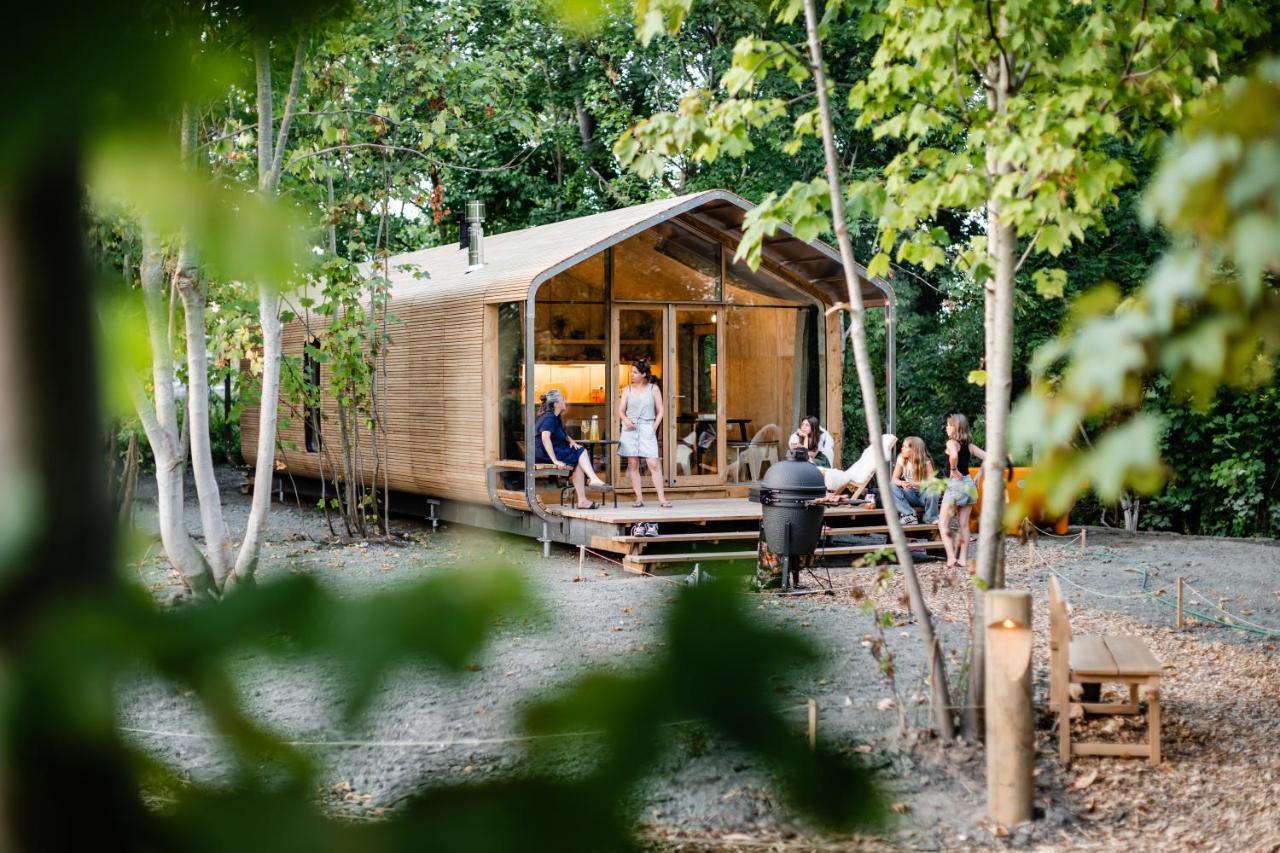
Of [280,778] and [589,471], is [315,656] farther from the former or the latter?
[589,471]

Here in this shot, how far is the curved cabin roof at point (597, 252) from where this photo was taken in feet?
39.1

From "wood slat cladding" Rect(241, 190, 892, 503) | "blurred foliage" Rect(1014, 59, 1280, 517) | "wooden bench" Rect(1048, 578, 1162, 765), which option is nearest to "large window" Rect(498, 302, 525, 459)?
"wood slat cladding" Rect(241, 190, 892, 503)

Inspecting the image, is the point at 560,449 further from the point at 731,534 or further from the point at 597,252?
the point at 597,252

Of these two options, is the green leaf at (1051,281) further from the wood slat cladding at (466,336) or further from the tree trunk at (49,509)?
the wood slat cladding at (466,336)

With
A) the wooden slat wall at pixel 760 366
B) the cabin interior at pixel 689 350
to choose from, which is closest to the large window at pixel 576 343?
the cabin interior at pixel 689 350

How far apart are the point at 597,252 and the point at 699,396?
252 centimetres

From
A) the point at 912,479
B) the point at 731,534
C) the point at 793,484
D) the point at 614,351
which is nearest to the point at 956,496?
the point at 912,479

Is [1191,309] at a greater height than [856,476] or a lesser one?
greater

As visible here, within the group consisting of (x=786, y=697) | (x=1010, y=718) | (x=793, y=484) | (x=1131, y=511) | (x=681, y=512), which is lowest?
(x=1131, y=511)

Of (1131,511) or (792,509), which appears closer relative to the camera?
(792,509)

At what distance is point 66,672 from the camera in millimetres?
405

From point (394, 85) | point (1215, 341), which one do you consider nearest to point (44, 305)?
point (1215, 341)

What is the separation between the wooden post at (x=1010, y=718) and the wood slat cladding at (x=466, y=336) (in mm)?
7301

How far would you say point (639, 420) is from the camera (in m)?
12.1
